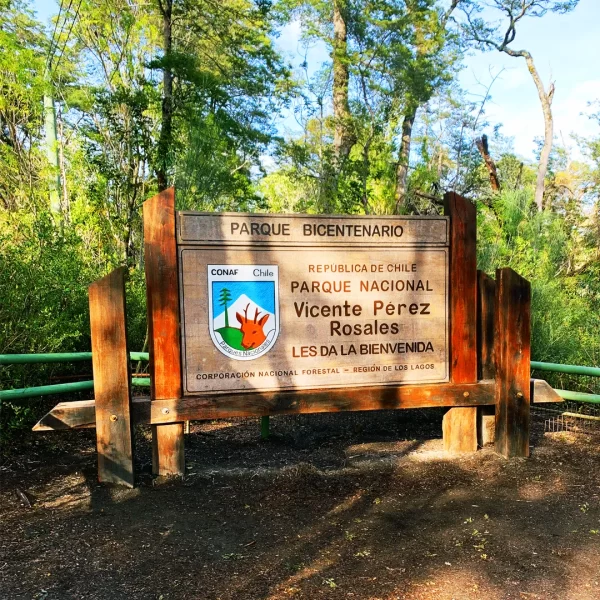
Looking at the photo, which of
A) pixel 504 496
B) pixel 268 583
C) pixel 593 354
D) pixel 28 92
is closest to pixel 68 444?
pixel 268 583

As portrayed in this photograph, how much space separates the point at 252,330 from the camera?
3.88 metres

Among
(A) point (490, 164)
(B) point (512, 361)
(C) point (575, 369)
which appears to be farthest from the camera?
(A) point (490, 164)

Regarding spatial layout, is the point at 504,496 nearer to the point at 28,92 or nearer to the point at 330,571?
the point at 330,571

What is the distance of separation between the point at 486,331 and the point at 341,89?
14719 millimetres

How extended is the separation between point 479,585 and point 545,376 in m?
4.51

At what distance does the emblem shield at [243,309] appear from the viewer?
12.5 ft

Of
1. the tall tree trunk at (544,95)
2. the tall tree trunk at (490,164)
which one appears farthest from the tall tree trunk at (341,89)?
the tall tree trunk at (544,95)

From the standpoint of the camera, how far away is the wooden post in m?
4.34

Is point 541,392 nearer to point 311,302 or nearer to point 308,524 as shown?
point 311,302

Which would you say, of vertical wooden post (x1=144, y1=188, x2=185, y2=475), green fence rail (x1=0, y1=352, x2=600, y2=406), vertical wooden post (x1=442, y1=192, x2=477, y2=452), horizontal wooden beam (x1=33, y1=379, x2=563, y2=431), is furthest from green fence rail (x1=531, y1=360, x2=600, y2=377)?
vertical wooden post (x1=144, y1=188, x2=185, y2=475)

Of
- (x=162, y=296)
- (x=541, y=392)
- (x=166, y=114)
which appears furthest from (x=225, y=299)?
(x=166, y=114)

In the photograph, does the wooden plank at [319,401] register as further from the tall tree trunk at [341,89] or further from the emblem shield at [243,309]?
the tall tree trunk at [341,89]

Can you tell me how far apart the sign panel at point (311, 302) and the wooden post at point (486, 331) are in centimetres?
34

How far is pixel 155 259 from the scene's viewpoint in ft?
12.0
